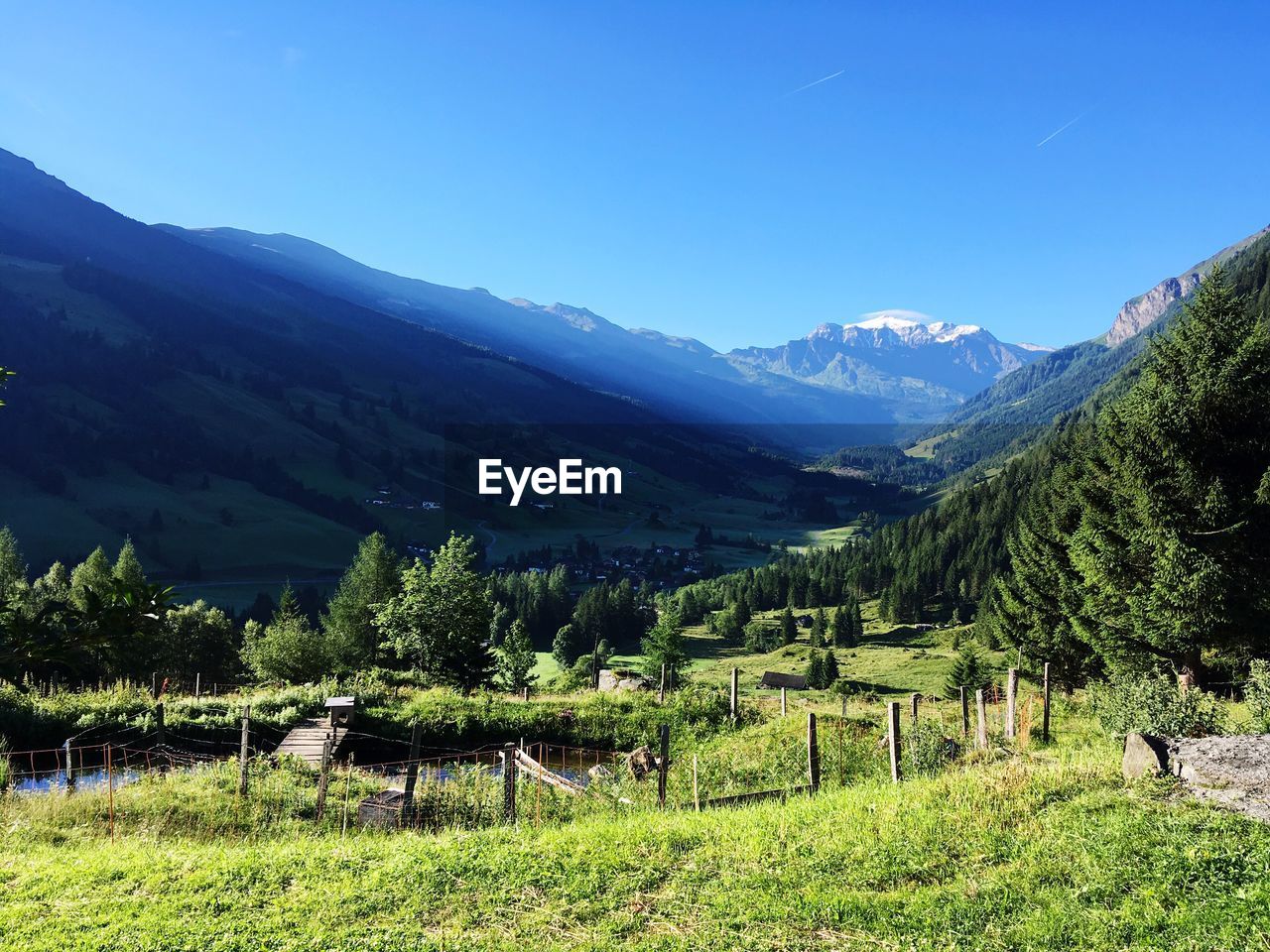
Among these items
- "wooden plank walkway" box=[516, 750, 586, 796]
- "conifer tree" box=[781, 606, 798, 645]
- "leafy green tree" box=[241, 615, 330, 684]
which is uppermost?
"wooden plank walkway" box=[516, 750, 586, 796]

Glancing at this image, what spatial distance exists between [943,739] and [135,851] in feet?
66.2

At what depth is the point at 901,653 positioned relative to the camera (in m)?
117

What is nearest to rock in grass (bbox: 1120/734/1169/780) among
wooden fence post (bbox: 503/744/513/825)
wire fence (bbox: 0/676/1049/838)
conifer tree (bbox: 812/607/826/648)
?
wire fence (bbox: 0/676/1049/838)

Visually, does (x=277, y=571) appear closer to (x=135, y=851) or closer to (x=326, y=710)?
(x=326, y=710)

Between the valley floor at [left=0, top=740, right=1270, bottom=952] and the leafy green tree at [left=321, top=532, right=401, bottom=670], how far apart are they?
2111 inches

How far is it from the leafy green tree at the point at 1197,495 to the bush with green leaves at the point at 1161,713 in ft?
18.4

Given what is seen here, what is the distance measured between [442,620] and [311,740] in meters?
15.9

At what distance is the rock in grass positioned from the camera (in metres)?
12.9

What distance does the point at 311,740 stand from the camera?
28.0m

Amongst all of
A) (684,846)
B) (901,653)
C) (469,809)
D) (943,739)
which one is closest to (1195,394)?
(943,739)

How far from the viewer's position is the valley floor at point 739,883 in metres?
9.21

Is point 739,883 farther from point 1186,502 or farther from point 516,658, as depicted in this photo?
point 516,658

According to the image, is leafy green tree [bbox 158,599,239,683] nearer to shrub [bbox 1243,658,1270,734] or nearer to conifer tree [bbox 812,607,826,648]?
shrub [bbox 1243,658,1270,734]

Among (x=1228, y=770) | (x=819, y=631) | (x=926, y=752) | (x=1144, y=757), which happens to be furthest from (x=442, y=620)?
(x=819, y=631)
